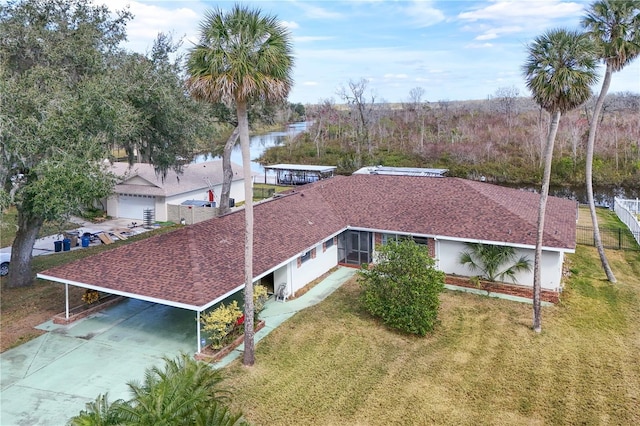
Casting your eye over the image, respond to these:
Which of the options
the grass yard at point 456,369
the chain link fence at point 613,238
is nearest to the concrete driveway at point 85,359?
the grass yard at point 456,369

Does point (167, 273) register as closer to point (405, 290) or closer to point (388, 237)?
point (405, 290)

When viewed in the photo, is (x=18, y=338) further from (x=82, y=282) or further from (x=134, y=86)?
(x=134, y=86)

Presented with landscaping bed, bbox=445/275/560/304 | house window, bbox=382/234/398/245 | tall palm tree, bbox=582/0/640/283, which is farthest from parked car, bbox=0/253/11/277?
tall palm tree, bbox=582/0/640/283

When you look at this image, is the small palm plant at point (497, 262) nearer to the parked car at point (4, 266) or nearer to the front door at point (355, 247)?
the front door at point (355, 247)

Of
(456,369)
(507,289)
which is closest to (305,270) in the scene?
(456,369)

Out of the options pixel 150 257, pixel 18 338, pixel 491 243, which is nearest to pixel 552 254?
pixel 491 243
